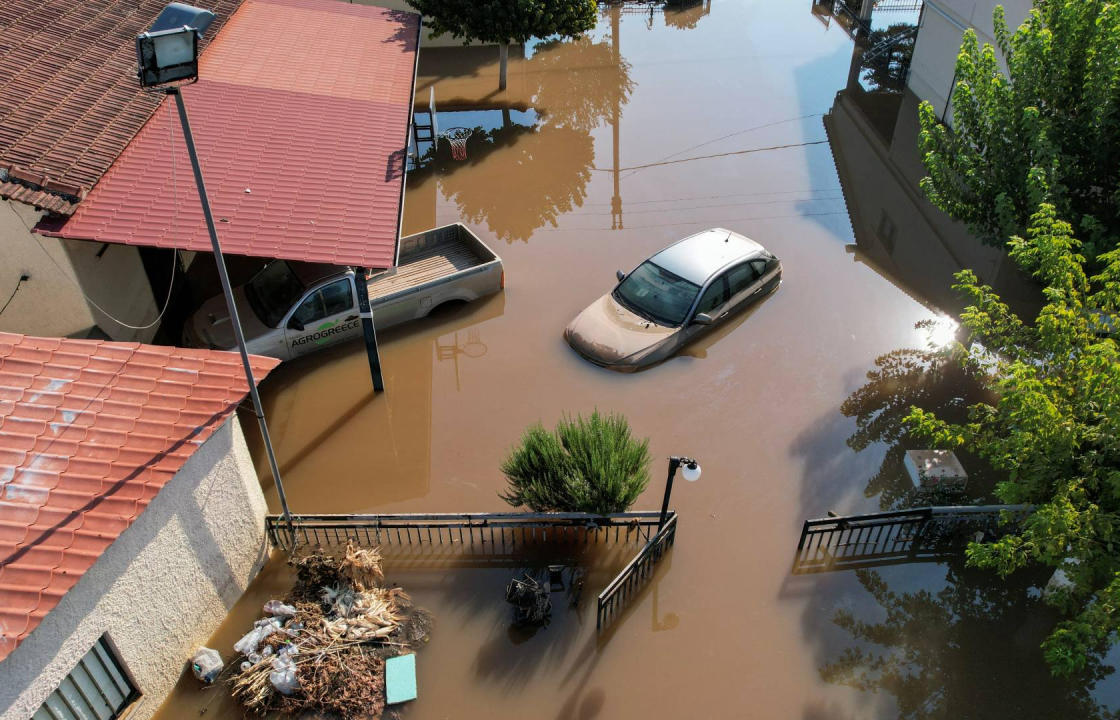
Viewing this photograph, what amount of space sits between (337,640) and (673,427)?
555 centimetres

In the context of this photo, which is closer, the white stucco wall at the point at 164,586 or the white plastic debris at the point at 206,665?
the white stucco wall at the point at 164,586

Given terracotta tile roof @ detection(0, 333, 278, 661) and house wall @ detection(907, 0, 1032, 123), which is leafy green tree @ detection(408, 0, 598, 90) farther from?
terracotta tile roof @ detection(0, 333, 278, 661)

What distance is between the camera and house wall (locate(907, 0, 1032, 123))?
18766 mm

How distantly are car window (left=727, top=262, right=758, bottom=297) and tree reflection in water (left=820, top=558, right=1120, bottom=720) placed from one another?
541 cm

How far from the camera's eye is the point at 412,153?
1841cm

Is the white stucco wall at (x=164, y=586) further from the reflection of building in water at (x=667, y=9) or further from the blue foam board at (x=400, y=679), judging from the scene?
the reflection of building in water at (x=667, y=9)

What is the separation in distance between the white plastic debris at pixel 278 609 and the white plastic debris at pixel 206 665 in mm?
677

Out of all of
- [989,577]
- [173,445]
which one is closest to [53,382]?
→ [173,445]

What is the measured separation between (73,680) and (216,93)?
33.2 feet

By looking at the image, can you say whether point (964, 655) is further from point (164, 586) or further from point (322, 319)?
point (322, 319)

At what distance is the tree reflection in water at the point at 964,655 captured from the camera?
8.31m

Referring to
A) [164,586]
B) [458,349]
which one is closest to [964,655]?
[458,349]

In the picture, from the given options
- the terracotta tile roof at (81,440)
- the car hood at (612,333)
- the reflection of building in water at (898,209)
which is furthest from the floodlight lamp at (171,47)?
the reflection of building in water at (898,209)

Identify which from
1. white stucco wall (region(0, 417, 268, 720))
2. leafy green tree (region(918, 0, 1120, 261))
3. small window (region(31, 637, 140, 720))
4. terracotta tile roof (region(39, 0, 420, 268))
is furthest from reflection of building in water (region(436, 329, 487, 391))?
leafy green tree (region(918, 0, 1120, 261))
